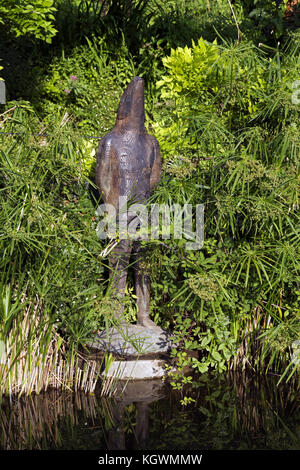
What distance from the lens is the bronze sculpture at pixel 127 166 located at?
364cm

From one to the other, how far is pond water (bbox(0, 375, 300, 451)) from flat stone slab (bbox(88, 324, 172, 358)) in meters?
0.21

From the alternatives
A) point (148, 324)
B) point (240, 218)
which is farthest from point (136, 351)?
point (240, 218)

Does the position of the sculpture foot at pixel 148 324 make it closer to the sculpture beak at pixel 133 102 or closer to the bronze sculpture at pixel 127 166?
the bronze sculpture at pixel 127 166

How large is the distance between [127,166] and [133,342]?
1088 millimetres

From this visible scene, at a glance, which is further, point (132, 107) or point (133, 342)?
point (132, 107)

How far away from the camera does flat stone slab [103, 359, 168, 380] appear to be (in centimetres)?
350

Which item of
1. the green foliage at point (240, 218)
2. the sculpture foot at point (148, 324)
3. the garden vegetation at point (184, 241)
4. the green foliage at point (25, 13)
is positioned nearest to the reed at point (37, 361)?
the garden vegetation at point (184, 241)

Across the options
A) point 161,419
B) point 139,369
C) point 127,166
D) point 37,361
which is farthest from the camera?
point 127,166

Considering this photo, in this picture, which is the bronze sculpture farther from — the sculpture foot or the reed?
the reed

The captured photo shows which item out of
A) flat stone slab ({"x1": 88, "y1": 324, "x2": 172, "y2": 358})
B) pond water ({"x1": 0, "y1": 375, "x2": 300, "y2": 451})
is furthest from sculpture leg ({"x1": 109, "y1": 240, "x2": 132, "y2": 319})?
pond water ({"x1": 0, "y1": 375, "x2": 300, "y2": 451})

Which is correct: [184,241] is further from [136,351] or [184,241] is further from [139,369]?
[139,369]

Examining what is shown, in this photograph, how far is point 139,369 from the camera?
11.6 feet

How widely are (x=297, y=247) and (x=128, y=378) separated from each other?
4.20 feet

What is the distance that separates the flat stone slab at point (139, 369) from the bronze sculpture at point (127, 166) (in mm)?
250
